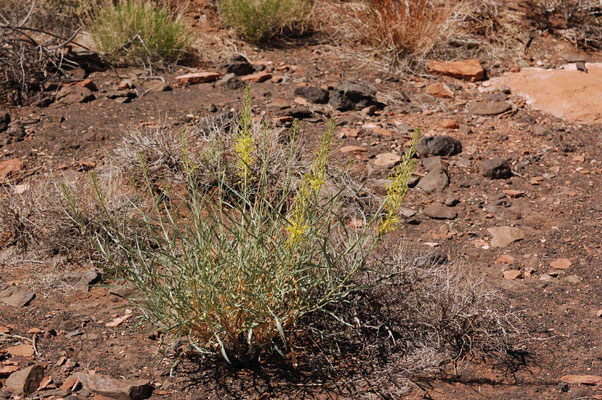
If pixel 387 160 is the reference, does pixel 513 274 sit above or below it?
below

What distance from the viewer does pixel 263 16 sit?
689 cm

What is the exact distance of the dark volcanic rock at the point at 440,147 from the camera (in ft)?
16.5

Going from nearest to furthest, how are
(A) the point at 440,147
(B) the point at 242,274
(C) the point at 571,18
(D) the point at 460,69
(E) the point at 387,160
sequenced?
(B) the point at 242,274 < (E) the point at 387,160 < (A) the point at 440,147 < (D) the point at 460,69 < (C) the point at 571,18

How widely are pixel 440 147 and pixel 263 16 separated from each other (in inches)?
112

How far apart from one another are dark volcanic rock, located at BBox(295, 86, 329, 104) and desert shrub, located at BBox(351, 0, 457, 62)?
41.4 inches

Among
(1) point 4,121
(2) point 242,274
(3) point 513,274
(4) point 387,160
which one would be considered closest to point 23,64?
(1) point 4,121

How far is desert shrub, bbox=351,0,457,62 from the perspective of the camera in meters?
6.43

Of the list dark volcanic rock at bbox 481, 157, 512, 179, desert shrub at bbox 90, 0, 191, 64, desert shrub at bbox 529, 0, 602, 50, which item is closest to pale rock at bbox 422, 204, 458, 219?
dark volcanic rock at bbox 481, 157, 512, 179

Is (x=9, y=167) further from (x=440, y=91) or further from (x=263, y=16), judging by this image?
(x=440, y=91)

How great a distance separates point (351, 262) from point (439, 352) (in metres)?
0.57

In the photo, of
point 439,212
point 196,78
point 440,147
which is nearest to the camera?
point 439,212

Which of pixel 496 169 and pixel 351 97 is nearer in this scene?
pixel 496 169

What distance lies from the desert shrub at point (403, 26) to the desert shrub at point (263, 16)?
65cm

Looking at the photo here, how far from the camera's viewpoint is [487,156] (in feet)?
16.6
